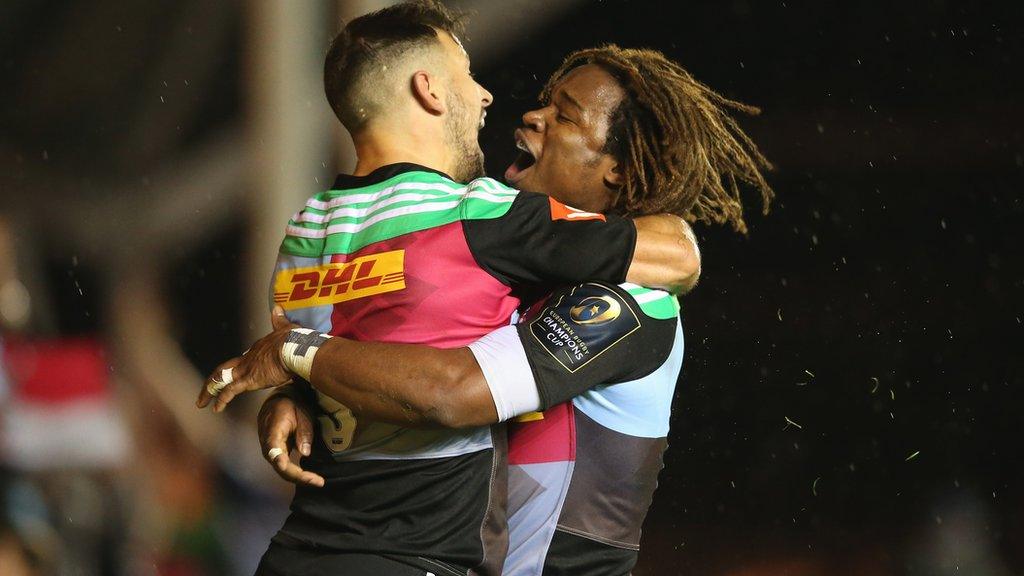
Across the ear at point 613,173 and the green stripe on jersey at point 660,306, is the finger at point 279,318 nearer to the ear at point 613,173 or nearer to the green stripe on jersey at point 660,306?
the green stripe on jersey at point 660,306

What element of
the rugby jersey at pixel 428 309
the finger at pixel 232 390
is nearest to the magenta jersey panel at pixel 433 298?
the rugby jersey at pixel 428 309

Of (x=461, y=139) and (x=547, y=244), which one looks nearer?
(x=547, y=244)

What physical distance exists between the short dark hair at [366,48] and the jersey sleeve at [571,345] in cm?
56

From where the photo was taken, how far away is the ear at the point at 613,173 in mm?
2732

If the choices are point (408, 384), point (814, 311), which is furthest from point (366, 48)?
point (814, 311)

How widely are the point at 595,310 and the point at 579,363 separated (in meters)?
0.10

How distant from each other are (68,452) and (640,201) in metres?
4.05

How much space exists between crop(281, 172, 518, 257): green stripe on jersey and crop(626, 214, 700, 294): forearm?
27 centimetres

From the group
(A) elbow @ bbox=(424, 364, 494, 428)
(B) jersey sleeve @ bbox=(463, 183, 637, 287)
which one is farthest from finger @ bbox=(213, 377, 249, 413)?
(B) jersey sleeve @ bbox=(463, 183, 637, 287)

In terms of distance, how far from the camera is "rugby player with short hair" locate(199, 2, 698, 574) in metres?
2.12

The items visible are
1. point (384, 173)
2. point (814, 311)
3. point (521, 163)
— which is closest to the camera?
point (384, 173)

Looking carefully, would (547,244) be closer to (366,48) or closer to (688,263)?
(688,263)

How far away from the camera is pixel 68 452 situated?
5.80 m

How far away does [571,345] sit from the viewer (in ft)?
7.15
